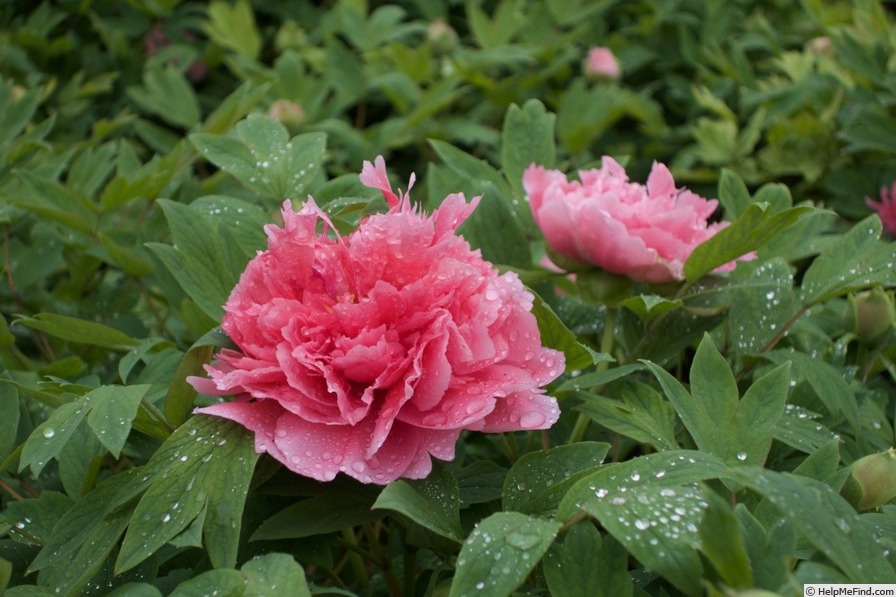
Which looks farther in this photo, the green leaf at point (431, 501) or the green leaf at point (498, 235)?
the green leaf at point (498, 235)

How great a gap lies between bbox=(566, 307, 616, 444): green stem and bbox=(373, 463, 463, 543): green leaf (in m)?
0.18

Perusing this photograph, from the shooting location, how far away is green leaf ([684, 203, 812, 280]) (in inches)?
28.6

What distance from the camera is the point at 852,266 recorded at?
2.72 feet

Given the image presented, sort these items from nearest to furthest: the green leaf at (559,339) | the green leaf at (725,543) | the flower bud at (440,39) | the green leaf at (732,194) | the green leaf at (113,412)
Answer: the green leaf at (725,543) → the green leaf at (113,412) → the green leaf at (559,339) → the green leaf at (732,194) → the flower bud at (440,39)

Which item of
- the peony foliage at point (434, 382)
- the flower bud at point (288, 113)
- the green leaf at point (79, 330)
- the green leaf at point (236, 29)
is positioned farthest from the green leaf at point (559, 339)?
the green leaf at point (236, 29)

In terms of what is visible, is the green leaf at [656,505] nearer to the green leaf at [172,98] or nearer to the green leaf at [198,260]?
the green leaf at [198,260]

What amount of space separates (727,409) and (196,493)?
0.35 meters

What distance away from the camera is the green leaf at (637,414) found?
0.69 meters

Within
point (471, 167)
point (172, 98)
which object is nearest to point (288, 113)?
point (172, 98)

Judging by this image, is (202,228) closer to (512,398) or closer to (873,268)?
(512,398)

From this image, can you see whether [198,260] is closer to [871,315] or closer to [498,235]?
[498,235]

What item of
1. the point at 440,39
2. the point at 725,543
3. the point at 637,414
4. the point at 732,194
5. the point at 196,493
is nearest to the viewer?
the point at 725,543

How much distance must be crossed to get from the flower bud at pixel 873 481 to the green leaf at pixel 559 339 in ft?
0.62

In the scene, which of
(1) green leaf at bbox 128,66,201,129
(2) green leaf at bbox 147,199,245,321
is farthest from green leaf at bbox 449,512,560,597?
(1) green leaf at bbox 128,66,201,129
